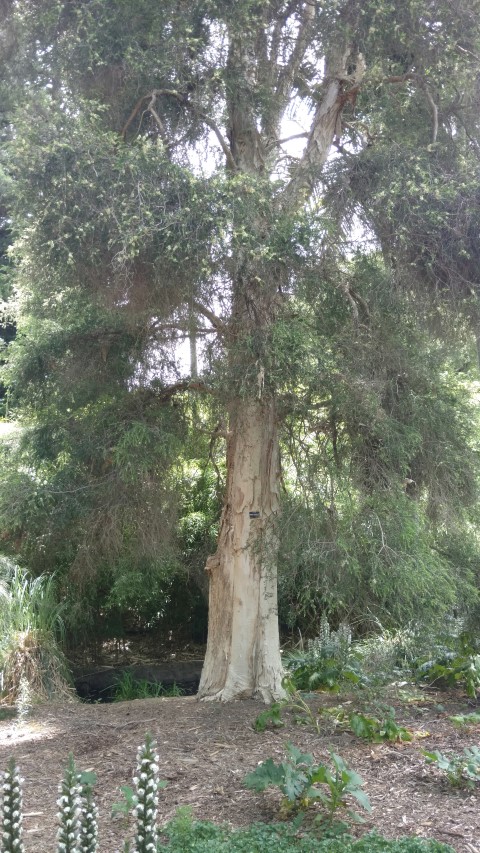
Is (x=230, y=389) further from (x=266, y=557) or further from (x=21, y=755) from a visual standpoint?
(x=21, y=755)

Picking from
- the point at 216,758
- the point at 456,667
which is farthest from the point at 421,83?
the point at 216,758

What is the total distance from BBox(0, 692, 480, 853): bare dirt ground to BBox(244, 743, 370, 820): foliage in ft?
0.64

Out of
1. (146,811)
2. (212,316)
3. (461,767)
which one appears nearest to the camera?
(146,811)

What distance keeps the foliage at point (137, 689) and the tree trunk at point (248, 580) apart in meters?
1.93

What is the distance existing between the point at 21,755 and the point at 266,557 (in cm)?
231

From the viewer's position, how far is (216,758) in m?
5.46

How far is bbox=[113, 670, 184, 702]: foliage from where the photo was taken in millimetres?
8977

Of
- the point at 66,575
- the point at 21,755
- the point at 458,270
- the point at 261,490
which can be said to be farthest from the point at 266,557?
the point at 66,575

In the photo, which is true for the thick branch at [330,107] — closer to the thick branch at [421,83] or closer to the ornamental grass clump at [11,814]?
the thick branch at [421,83]

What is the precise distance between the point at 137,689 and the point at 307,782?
17.5ft

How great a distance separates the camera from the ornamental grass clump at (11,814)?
2842mm

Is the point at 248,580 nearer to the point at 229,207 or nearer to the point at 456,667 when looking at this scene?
the point at 456,667

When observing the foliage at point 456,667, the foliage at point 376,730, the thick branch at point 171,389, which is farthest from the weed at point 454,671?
the thick branch at point 171,389

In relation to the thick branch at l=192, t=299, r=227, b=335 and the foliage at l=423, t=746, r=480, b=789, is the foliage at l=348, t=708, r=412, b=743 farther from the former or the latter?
the thick branch at l=192, t=299, r=227, b=335
